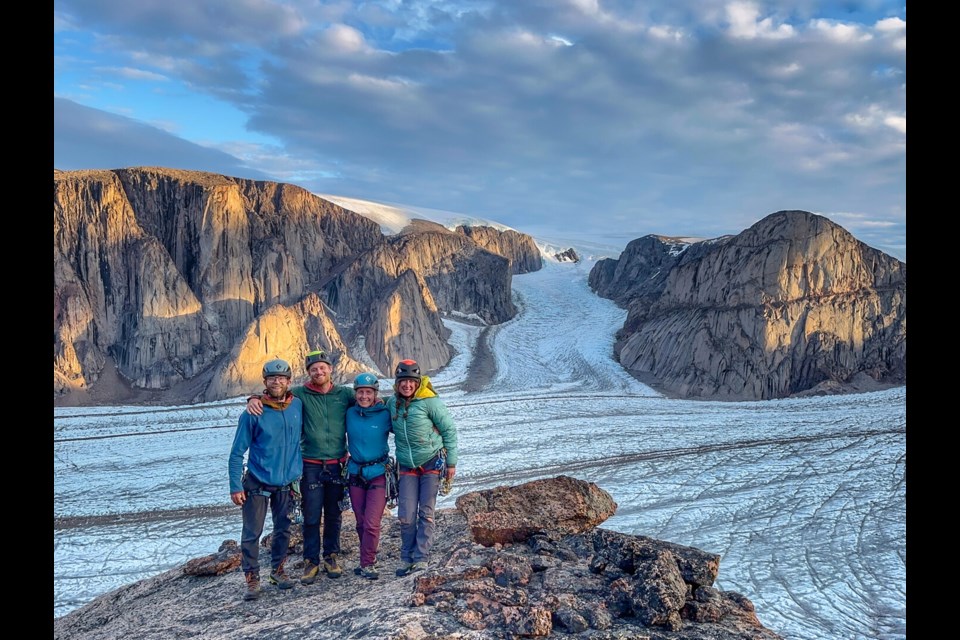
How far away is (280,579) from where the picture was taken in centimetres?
589

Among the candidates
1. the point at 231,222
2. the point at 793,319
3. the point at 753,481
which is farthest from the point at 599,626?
the point at 231,222

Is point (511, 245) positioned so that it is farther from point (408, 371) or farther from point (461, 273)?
point (408, 371)

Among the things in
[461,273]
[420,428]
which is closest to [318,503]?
[420,428]

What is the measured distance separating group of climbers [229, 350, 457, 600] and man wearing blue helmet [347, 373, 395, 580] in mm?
10

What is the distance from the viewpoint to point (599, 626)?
4.02 meters

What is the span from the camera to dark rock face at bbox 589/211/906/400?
31.2 m

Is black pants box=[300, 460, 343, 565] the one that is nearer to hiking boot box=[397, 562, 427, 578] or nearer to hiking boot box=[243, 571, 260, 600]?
hiking boot box=[243, 571, 260, 600]

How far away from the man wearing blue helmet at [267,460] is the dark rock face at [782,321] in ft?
95.4

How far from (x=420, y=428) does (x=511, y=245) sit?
222 ft

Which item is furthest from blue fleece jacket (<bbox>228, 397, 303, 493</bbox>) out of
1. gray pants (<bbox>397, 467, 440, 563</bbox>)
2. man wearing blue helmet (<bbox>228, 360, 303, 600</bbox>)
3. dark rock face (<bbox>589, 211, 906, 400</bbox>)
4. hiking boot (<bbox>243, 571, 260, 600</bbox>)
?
dark rock face (<bbox>589, 211, 906, 400</bbox>)
